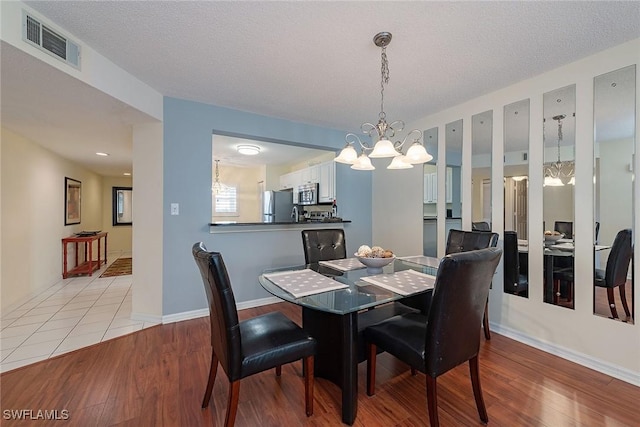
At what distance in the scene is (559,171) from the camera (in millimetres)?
2229

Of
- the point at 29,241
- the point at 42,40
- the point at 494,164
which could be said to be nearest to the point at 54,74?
the point at 42,40

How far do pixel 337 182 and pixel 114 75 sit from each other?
2694mm

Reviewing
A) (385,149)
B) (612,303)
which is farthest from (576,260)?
(385,149)

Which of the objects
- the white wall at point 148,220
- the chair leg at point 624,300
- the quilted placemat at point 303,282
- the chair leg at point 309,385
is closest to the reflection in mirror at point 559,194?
the chair leg at point 624,300

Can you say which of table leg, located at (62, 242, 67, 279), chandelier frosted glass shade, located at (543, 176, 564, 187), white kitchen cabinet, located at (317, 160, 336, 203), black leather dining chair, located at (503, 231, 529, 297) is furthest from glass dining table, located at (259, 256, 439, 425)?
table leg, located at (62, 242, 67, 279)

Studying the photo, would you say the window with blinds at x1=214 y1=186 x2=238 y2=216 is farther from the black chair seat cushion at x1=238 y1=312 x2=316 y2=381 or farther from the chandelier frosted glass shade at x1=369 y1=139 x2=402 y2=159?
the chandelier frosted glass shade at x1=369 y1=139 x2=402 y2=159

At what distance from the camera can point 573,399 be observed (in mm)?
1661

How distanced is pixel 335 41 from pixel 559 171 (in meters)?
2.10

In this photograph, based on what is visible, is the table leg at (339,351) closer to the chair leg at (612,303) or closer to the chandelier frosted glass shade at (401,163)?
the chandelier frosted glass shade at (401,163)

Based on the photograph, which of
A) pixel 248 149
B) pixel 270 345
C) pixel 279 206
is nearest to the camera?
pixel 270 345

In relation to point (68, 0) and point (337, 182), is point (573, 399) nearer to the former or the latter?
point (337, 182)

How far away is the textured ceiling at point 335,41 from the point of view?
1.56 m

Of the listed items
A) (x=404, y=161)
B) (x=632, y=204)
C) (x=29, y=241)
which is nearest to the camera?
(x=632, y=204)

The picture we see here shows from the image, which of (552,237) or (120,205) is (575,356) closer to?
(552,237)
